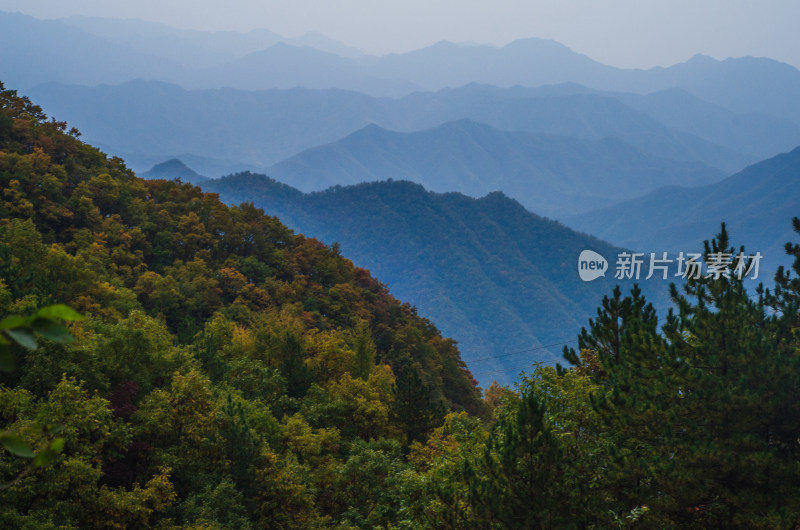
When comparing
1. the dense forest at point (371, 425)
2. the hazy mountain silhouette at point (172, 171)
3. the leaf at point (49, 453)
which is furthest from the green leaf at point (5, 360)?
the hazy mountain silhouette at point (172, 171)

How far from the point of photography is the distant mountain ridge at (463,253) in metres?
152

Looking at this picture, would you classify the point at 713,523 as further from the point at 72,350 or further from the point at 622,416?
the point at 72,350

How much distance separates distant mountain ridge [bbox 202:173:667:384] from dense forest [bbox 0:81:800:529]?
11893 cm

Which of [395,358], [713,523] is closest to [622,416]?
[713,523]

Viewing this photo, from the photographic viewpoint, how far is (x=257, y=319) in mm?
35438

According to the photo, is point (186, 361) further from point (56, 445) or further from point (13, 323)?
point (13, 323)

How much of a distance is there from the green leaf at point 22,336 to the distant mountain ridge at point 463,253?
141 m

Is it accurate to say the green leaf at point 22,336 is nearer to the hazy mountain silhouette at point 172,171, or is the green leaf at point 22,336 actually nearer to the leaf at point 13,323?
the leaf at point 13,323

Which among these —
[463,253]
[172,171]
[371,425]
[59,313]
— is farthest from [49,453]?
[172,171]

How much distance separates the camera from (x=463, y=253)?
562 ft

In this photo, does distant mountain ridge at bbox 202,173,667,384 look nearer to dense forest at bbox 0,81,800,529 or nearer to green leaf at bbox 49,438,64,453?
dense forest at bbox 0,81,800,529

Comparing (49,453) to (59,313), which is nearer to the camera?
(59,313)

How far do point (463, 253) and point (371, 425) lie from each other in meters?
150

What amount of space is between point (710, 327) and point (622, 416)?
219 cm
